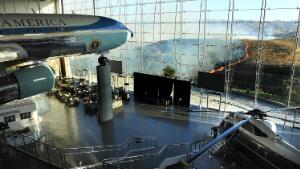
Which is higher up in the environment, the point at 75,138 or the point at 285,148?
the point at 285,148

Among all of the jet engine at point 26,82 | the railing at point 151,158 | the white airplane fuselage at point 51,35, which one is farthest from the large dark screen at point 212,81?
A: the jet engine at point 26,82

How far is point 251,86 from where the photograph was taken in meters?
21.0

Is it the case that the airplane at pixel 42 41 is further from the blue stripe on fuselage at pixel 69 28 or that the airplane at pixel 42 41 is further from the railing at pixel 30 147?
the railing at pixel 30 147

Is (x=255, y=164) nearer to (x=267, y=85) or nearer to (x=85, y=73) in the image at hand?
(x=267, y=85)

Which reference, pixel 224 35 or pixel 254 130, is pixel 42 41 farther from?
pixel 224 35

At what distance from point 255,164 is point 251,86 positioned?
14.2 metres

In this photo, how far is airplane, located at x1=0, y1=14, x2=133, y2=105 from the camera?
515 centimetres

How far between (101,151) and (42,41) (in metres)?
4.39

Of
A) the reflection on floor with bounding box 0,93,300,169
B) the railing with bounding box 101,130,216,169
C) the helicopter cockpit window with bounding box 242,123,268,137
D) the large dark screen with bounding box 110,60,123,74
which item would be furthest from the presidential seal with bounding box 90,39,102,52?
the large dark screen with bounding box 110,60,123,74

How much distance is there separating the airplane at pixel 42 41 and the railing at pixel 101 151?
3.22 meters

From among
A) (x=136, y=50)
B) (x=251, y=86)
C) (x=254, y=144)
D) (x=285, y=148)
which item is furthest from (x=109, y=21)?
(x=251, y=86)

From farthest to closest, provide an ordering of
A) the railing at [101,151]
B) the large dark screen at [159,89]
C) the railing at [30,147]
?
the large dark screen at [159,89], the railing at [30,147], the railing at [101,151]

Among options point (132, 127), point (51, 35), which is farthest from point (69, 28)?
point (132, 127)

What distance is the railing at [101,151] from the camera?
9.09m
